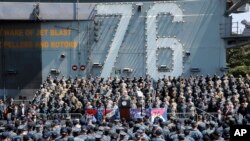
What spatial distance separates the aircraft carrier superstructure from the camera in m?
42.5

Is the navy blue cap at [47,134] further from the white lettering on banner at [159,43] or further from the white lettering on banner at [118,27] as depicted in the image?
the white lettering on banner at [159,43]

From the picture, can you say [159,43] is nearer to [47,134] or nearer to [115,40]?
[115,40]

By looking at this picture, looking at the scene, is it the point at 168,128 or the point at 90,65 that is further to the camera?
Answer: the point at 90,65

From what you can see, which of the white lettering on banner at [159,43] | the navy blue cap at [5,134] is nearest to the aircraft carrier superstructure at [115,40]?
the white lettering on banner at [159,43]

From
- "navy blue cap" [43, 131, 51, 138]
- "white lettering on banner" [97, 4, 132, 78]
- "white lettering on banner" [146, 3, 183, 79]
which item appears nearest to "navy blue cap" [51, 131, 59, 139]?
"navy blue cap" [43, 131, 51, 138]

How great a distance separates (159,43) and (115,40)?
2.84 meters

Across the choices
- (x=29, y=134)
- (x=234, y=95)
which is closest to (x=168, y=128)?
(x=29, y=134)

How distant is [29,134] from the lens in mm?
23203

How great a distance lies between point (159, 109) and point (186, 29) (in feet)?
42.7

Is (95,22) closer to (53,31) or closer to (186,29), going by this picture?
(53,31)

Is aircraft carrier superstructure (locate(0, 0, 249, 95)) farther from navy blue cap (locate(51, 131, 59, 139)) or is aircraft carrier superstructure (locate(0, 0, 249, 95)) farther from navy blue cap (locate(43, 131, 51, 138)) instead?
navy blue cap (locate(51, 131, 59, 139))

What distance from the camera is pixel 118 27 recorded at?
141 ft

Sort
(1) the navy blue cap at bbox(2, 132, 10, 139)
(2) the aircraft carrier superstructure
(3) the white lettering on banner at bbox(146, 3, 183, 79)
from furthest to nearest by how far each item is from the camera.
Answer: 1. (3) the white lettering on banner at bbox(146, 3, 183, 79)
2. (2) the aircraft carrier superstructure
3. (1) the navy blue cap at bbox(2, 132, 10, 139)

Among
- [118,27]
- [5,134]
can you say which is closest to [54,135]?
[5,134]
